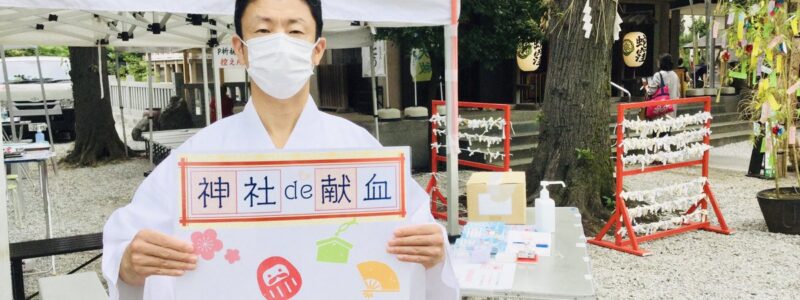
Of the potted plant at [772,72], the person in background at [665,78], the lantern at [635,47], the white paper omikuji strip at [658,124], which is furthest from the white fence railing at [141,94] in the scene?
the potted plant at [772,72]

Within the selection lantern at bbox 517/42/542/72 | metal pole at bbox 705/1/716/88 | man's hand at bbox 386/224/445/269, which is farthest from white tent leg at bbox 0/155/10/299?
metal pole at bbox 705/1/716/88

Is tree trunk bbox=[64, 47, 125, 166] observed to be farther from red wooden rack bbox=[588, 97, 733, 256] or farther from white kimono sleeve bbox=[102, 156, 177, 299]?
white kimono sleeve bbox=[102, 156, 177, 299]

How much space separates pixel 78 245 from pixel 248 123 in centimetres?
377

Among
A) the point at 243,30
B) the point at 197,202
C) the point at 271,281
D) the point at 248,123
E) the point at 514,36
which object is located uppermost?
the point at 514,36

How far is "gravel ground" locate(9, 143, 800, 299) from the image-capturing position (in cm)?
542

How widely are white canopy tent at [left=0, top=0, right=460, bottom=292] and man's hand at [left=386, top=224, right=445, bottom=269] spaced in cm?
292

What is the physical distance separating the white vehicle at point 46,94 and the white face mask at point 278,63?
57.3 ft

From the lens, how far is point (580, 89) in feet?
23.6

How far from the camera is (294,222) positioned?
153 centimetres

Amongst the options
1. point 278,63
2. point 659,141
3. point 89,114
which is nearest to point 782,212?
point 659,141

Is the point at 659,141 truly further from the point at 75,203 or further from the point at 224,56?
the point at 75,203

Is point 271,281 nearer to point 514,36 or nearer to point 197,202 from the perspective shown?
point 197,202

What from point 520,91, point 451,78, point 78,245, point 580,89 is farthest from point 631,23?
point 78,245

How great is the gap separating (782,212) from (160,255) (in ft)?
23.4
